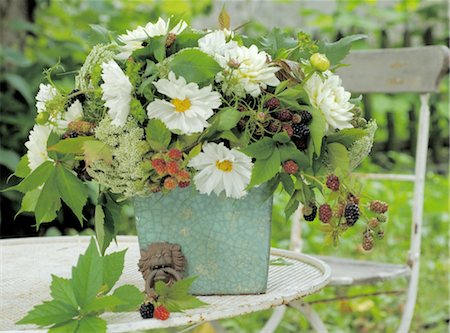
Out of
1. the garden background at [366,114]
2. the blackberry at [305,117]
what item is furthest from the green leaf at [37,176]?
the garden background at [366,114]

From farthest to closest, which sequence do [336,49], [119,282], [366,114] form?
[366,114] → [119,282] → [336,49]

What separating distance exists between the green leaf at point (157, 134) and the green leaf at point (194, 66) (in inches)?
2.8

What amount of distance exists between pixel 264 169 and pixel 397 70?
4.62 ft

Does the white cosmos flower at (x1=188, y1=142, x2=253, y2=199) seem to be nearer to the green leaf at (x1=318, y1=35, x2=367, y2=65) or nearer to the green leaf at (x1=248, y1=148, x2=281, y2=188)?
the green leaf at (x1=248, y1=148, x2=281, y2=188)

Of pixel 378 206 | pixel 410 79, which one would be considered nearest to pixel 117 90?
pixel 378 206

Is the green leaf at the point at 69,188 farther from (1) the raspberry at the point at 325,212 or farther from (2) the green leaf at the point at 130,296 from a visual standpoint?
(1) the raspberry at the point at 325,212

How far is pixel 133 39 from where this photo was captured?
3.78ft

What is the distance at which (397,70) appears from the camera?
240 cm

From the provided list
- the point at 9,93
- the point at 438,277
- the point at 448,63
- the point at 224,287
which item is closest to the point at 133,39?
the point at 224,287

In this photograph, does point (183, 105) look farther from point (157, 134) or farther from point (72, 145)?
point (72, 145)

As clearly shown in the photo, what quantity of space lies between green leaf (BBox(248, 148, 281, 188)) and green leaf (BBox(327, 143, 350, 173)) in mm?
92

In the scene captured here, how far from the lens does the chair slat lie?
7.60 feet

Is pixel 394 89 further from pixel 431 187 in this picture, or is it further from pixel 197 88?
pixel 431 187

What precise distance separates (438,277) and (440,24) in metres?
2.40
